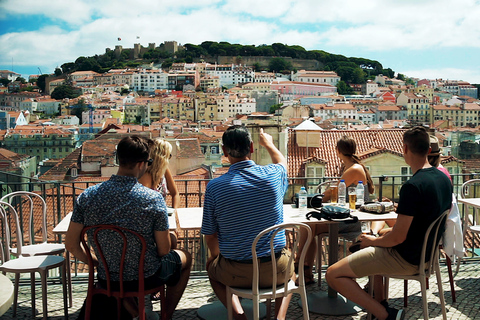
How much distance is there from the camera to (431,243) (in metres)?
2.60

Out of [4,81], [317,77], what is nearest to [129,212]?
[317,77]

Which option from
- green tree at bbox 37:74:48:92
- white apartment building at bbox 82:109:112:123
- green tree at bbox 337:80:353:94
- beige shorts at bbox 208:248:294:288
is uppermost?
green tree at bbox 37:74:48:92

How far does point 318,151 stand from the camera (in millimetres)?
16688

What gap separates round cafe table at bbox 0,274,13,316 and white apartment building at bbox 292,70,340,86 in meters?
112

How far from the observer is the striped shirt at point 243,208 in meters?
2.50

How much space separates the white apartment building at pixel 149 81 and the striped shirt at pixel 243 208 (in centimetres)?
10714

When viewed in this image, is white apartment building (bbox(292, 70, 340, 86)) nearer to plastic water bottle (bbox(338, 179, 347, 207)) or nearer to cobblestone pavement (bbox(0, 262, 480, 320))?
cobblestone pavement (bbox(0, 262, 480, 320))

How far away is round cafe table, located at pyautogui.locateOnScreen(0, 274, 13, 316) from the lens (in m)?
1.51

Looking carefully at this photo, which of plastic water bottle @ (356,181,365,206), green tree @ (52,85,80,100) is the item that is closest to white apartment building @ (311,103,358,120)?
green tree @ (52,85,80,100)

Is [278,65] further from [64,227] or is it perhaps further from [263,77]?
[64,227]

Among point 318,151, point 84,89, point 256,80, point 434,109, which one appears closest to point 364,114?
point 434,109

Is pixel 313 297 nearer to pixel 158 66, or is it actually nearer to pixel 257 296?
pixel 257 296

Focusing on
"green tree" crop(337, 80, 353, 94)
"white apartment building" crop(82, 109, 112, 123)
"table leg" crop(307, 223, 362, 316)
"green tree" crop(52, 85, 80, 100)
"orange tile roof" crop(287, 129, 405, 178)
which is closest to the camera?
Result: "table leg" crop(307, 223, 362, 316)

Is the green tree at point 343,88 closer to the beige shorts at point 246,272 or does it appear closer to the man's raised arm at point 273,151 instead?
the man's raised arm at point 273,151
